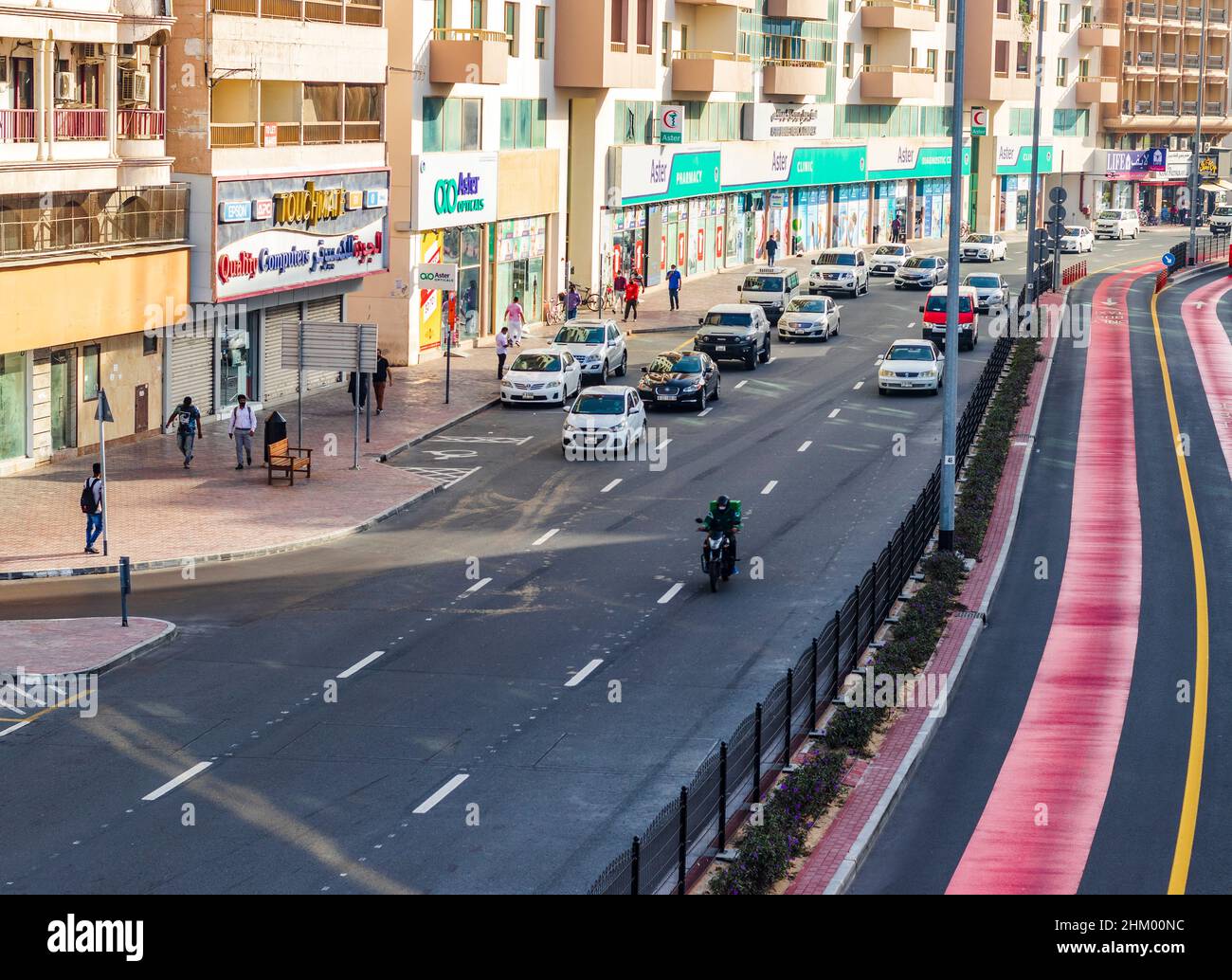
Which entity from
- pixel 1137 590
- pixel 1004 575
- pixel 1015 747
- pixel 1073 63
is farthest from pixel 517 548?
pixel 1073 63

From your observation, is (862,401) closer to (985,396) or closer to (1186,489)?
(985,396)

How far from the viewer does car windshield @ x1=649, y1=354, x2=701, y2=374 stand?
49406mm

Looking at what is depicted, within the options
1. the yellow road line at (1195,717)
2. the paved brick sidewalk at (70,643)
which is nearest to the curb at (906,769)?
the yellow road line at (1195,717)

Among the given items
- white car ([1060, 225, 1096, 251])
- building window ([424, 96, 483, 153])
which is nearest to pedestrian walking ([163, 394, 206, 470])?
building window ([424, 96, 483, 153])

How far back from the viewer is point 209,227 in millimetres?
42844

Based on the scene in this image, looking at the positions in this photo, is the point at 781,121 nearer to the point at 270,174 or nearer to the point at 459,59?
the point at 459,59

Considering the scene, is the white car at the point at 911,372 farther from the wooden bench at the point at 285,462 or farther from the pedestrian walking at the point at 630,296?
the wooden bench at the point at 285,462

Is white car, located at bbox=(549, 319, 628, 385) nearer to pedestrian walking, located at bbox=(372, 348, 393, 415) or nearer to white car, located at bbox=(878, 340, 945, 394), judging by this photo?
pedestrian walking, located at bbox=(372, 348, 393, 415)

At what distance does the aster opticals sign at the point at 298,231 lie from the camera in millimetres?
43812

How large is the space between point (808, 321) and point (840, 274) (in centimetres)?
1439

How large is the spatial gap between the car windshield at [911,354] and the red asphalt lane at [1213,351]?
7372 mm

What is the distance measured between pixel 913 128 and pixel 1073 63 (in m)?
23.5

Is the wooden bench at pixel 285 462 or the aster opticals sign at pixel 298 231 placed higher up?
the aster opticals sign at pixel 298 231

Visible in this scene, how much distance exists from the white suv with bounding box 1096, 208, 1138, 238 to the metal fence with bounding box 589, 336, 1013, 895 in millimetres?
94132
